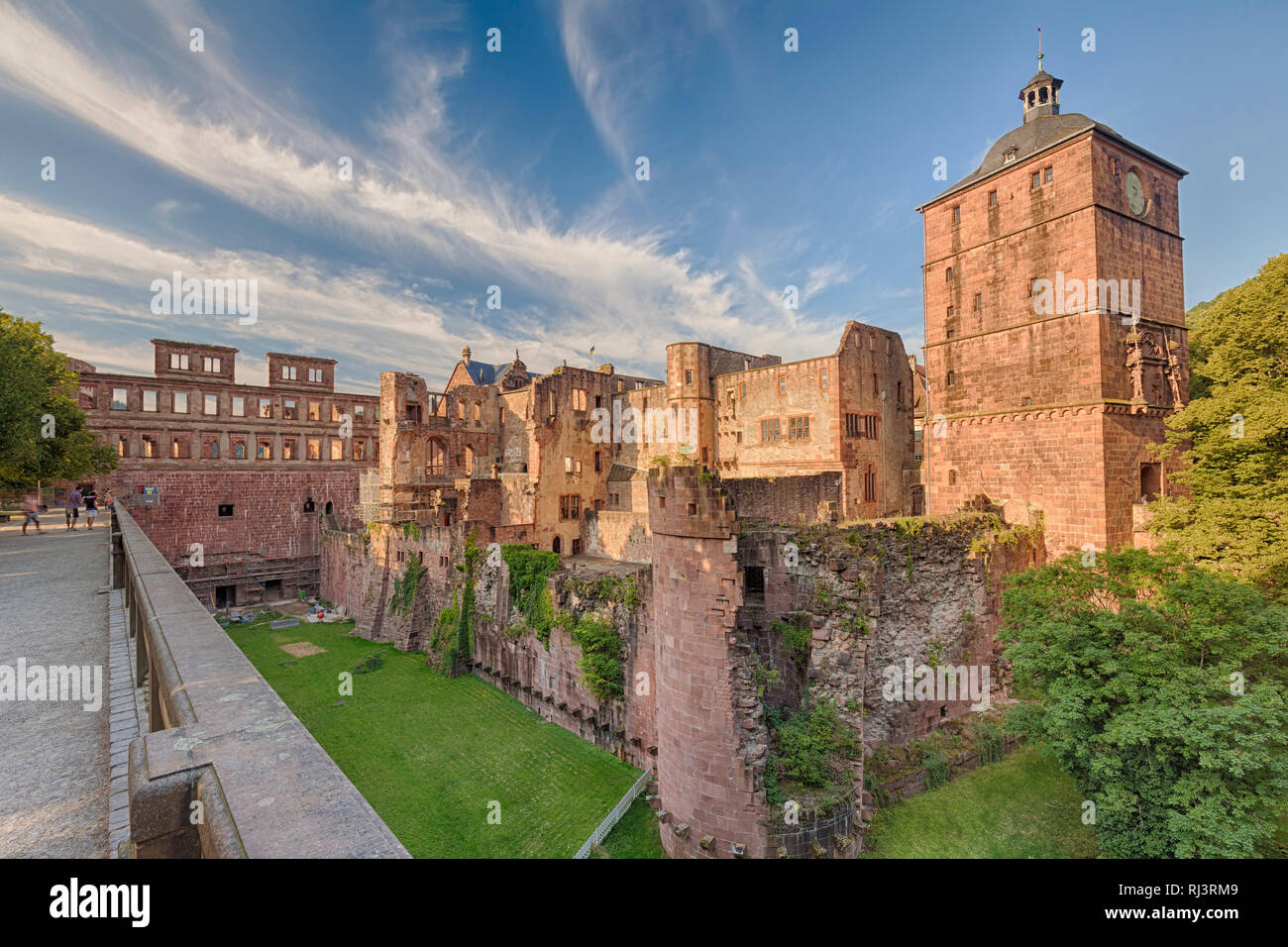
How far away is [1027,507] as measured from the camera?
23531 mm

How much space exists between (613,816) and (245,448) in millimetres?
42047

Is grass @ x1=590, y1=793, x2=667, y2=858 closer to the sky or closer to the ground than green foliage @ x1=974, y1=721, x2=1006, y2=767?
closer to the ground

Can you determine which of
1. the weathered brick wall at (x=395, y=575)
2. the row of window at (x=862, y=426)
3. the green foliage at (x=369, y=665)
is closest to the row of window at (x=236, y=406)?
the weathered brick wall at (x=395, y=575)

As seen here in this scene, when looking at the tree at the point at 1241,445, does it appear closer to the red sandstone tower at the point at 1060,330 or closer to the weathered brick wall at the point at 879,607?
the red sandstone tower at the point at 1060,330

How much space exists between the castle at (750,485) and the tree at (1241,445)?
2.36 m

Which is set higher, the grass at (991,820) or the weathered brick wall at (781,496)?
the weathered brick wall at (781,496)

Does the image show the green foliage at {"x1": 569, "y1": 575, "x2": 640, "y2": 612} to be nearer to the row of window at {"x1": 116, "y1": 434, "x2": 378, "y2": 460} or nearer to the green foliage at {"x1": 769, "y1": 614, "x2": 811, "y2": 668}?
the green foliage at {"x1": 769, "y1": 614, "x2": 811, "y2": 668}

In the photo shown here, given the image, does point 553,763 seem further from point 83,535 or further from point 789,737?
point 83,535

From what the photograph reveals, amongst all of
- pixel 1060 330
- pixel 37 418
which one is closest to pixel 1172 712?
pixel 1060 330

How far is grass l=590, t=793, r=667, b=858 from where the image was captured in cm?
1350

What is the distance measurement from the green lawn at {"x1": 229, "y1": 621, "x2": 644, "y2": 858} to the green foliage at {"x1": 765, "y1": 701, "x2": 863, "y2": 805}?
3765 mm

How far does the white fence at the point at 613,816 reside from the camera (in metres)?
13.6

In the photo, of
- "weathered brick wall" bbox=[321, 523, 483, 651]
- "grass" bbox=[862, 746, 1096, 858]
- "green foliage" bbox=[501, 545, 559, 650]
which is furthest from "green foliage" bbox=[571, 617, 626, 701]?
"weathered brick wall" bbox=[321, 523, 483, 651]
